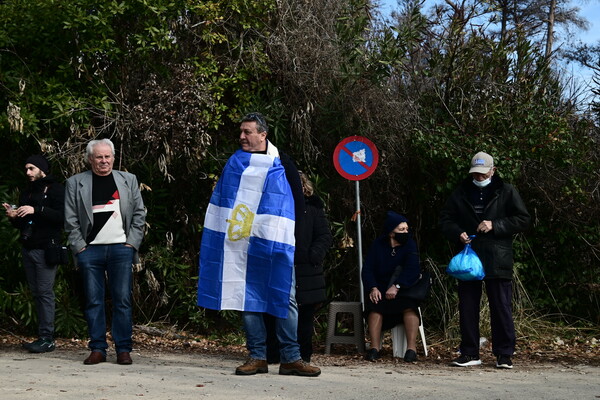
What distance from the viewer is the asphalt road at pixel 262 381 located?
6.47m

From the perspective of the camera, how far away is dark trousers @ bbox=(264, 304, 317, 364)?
8133mm

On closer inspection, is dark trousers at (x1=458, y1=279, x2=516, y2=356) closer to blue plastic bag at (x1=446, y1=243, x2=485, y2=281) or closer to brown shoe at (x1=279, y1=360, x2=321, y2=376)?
blue plastic bag at (x1=446, y1=243, x2=485, y2=281)

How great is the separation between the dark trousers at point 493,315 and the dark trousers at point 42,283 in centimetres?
409

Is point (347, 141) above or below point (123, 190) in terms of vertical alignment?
above

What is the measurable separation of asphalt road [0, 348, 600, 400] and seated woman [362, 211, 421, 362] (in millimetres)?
466

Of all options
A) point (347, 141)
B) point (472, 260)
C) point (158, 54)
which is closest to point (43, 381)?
point (472, 260)

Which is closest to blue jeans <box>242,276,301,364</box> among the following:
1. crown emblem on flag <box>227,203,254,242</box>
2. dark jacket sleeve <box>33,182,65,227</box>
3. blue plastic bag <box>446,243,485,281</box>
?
crown emblem on flag <box>227,203,254,242</box>

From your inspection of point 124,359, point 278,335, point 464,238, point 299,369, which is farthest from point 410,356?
point 124,359

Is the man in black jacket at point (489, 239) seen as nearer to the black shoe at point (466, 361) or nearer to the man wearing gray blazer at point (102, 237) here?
the black shoe at point (466, 361)

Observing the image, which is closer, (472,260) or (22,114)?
(472,260)

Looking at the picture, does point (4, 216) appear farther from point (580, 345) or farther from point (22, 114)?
point (580, 345)

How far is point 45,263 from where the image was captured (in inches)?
343

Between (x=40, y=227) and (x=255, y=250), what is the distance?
2.56 meters

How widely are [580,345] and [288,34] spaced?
5386mm
